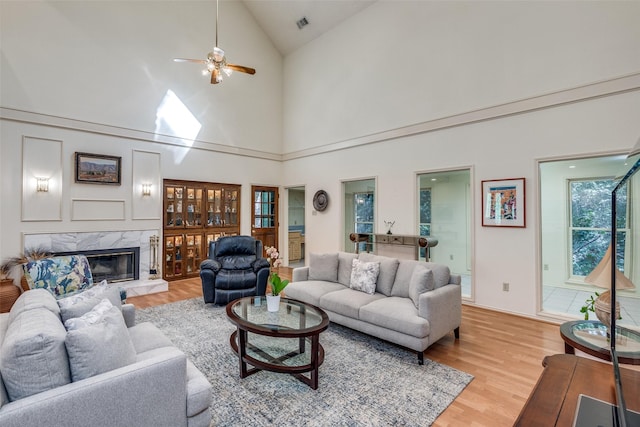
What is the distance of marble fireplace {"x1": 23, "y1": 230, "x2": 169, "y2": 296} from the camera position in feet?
16.1

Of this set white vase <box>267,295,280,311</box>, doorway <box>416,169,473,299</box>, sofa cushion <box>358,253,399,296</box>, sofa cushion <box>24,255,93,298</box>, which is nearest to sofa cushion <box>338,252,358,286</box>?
sofa cushion <box>358,253,399,296</box>

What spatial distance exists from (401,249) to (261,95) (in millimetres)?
5205

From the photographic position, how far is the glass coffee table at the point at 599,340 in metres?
1.12

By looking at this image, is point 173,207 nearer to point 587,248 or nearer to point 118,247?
point 118,247

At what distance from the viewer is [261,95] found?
25.4ft

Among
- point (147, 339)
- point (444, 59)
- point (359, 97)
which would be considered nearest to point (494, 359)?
point (147, 339)

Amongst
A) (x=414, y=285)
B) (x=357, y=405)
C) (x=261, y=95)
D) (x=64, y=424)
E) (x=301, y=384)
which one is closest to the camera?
(x=64, y=424)

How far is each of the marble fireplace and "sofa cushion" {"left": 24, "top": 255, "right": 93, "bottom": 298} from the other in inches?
47.5

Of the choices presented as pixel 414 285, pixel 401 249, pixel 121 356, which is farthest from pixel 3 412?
pixel 401 249

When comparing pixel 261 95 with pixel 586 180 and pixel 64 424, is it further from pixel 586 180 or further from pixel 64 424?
pixel 64 424

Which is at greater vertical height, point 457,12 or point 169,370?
point 457,12

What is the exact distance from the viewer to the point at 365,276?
12.5ft

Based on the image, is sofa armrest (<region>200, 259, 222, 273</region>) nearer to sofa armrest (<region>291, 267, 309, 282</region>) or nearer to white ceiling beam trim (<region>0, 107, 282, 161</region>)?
sofa armrest (<region>291, 267, 309, 282</region>)

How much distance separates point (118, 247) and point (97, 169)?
1438mm
